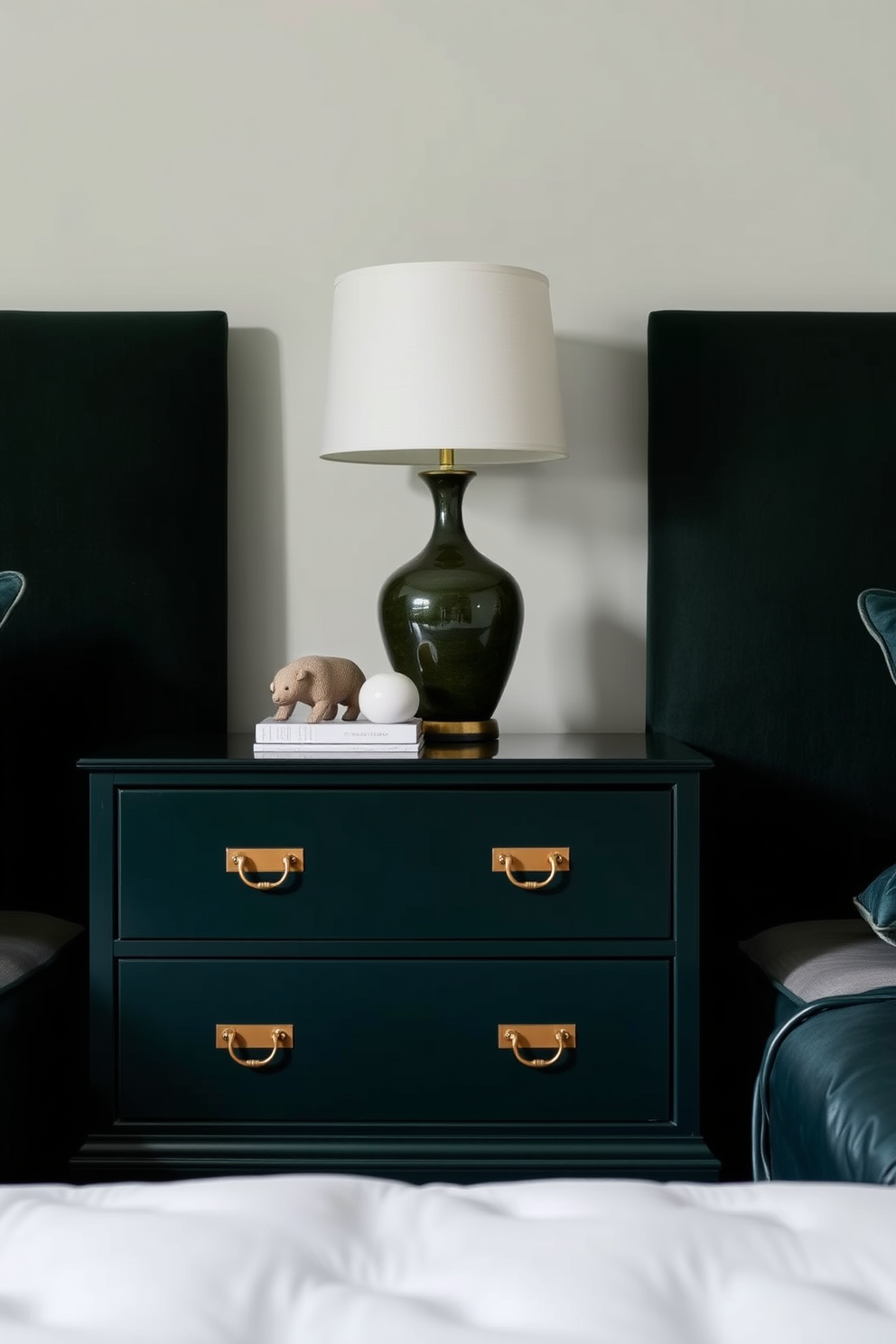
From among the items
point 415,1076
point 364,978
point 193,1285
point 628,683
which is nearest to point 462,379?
point 628,683

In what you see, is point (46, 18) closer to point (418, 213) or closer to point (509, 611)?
point (418, 213)

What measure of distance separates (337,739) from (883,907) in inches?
26.5

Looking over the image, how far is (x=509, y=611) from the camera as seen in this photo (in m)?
1.75

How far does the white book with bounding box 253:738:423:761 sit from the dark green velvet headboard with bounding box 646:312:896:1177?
0.52 meters

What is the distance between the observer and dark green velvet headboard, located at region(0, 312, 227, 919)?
191cm

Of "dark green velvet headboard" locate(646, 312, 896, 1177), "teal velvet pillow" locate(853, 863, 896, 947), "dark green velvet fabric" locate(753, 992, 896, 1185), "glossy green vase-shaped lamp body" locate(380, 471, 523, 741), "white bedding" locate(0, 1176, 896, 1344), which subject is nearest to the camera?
"white bedding" locate(0, 1176, 896, 1344)

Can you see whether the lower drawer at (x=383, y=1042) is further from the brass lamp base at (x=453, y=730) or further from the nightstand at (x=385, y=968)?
the brass lamp base at (x=453, y=730)

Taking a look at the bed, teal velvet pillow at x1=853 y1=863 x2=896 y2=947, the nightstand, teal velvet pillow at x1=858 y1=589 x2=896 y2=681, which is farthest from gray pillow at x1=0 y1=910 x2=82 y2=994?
teal velvet pillow at x1=858 y1=589 x2=896 y2=681

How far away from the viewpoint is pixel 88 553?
192cm

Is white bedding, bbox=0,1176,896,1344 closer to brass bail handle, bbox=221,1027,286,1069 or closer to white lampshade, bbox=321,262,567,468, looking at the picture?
brass bail handle, bbox=221,1027,286,1069

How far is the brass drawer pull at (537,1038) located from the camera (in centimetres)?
154

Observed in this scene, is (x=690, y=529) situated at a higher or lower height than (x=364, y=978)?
higher

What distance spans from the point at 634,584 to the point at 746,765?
33 cm

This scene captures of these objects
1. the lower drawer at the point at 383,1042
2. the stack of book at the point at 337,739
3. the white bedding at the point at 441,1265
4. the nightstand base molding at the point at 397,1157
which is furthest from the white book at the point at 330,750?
the white bedding at the point at 441,1265
